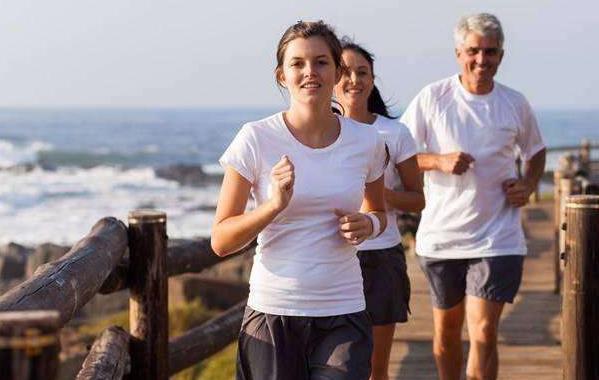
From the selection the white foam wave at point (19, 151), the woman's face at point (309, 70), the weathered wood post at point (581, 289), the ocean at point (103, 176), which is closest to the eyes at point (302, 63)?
the woman's face at point (309, 70)

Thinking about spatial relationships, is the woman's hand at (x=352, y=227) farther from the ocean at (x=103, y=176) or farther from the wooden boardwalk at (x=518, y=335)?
the ocean at (x=103, y=176)

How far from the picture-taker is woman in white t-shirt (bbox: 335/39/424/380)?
211 inches

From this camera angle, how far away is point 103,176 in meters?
61.2

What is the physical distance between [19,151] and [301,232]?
73.6 m

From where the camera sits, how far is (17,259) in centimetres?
2442

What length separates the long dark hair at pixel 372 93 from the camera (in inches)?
219

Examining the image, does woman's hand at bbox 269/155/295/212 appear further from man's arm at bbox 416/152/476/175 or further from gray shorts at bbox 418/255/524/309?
gray shorts at bbox 418/255/524/309

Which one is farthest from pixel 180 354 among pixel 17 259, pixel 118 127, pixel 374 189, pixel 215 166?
pixel 118 127

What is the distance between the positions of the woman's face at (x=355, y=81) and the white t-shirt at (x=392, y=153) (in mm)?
121

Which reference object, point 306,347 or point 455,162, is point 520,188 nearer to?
point 455,162

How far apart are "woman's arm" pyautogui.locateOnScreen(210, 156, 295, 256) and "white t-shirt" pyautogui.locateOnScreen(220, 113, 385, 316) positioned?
0.05 meters

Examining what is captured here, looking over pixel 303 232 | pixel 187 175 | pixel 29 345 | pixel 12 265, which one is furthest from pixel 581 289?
pixel 187 175

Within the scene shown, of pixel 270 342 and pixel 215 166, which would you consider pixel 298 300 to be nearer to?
pixel 270 342

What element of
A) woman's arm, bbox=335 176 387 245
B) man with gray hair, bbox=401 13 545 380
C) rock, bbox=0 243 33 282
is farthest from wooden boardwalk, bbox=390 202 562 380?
rock, bbox=0 243 33 282
